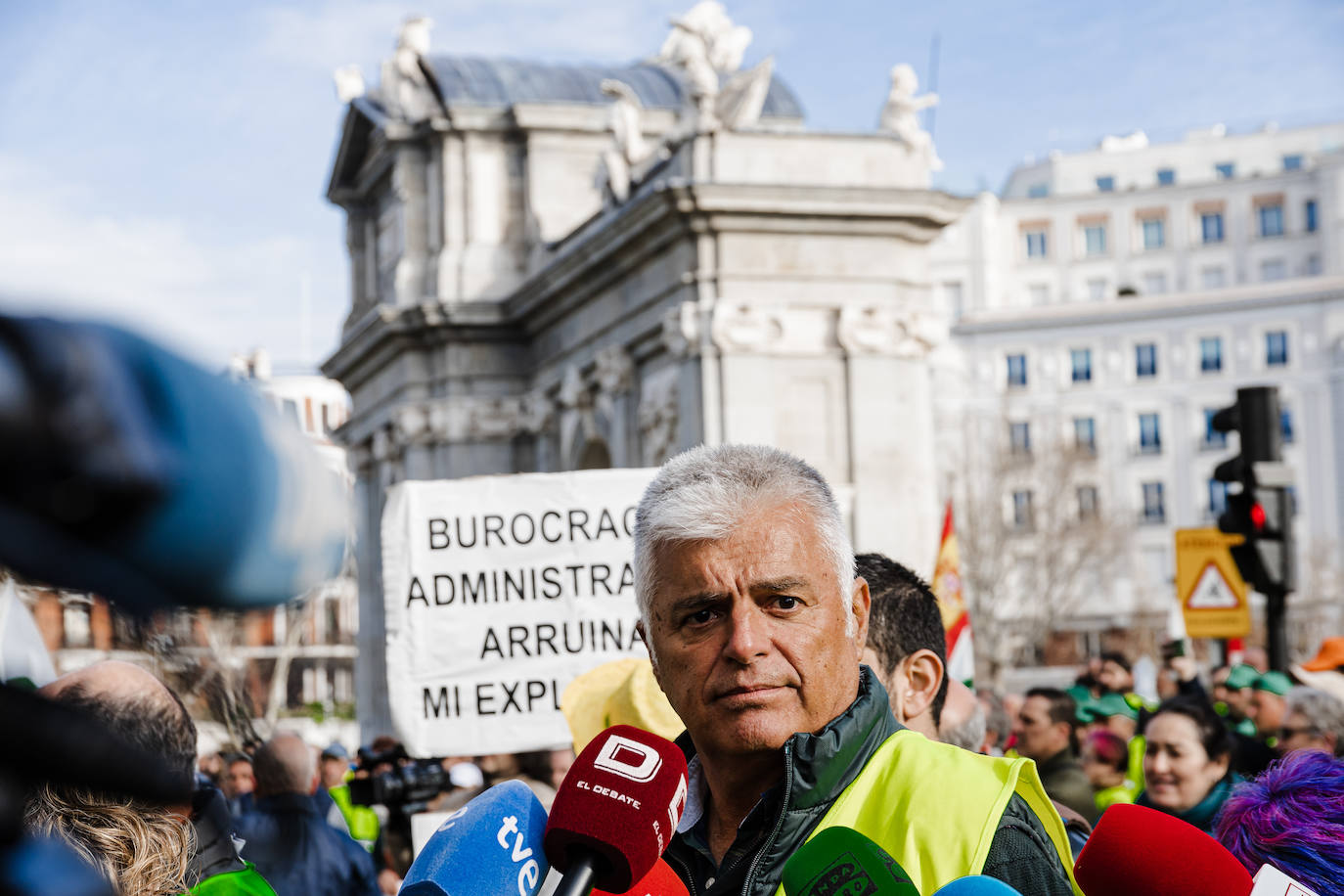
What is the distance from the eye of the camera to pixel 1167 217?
8912 cm

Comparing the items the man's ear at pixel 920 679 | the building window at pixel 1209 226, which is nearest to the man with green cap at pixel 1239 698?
the man's ear at pixel 920 679

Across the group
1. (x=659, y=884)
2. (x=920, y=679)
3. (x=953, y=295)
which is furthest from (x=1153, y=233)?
(x=659, y=884)

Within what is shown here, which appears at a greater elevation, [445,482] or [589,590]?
[445,482]

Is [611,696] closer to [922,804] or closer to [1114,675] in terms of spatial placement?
[922,804]

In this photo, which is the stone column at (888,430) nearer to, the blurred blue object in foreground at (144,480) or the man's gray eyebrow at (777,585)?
the man's gray eyebrow at (777,585)

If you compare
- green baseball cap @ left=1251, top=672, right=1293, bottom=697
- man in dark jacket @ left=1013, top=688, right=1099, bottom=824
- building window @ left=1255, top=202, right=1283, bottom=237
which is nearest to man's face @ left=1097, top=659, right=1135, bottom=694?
green baseball cap @ left=1251, top=672, right=1293, bottom=697

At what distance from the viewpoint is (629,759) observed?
2.22m

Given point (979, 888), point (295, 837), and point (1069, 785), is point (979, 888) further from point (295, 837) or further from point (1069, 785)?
point (1069, 785)

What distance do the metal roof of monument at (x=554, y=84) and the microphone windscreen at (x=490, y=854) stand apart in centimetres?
2979

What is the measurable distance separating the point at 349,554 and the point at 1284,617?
12268mm

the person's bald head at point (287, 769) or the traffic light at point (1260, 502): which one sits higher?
the traffic light at point (1260, 502)

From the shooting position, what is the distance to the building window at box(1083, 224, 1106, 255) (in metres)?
90.1

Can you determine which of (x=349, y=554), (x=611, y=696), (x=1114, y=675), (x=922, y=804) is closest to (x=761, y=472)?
(x=922, y=804)

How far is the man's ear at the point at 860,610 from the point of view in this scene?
316cm
